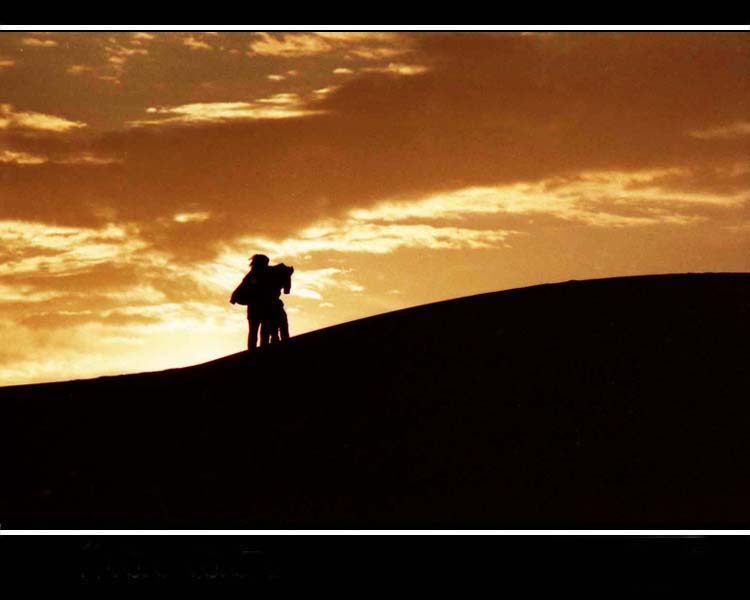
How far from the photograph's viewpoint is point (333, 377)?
14062mm

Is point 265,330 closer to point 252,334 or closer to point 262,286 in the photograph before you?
point 252,334

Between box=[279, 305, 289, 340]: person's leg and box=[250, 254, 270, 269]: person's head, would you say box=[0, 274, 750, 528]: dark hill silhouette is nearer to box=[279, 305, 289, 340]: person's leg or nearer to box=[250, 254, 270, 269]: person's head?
box=[279, 305, 289, 340]: person's leg

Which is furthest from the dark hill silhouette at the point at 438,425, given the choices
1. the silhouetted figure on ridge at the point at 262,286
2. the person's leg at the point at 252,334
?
the silhouetted figure on ridge at the point at 262,286

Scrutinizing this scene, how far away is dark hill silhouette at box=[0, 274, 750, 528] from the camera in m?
10.0

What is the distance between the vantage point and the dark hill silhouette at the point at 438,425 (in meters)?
10.0

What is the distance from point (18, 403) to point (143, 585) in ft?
27.3

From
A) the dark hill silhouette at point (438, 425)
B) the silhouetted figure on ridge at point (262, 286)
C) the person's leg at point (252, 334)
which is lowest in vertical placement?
the dark hill silhouette at point (438, 425)

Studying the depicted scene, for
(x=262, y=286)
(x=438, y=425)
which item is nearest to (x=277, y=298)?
(x=262, y=286)

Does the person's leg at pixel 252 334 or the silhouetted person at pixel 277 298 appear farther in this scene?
the person's leg at pixel 252 334

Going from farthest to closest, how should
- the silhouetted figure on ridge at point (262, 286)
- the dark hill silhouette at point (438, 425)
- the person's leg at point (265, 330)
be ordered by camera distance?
the person's leg at point (265, 330) < the silhouetted figure on ridge at point (262, 286) < the dark hill silhouette at point (438, 425)

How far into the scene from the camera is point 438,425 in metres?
12.1

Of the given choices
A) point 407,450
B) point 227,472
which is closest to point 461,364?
point 407,450

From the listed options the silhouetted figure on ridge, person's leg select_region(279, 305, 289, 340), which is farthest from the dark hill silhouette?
the silhouetted figure on ridge

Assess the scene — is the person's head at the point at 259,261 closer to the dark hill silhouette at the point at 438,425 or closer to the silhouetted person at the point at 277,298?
the silhouetted person at the point at 277,298
